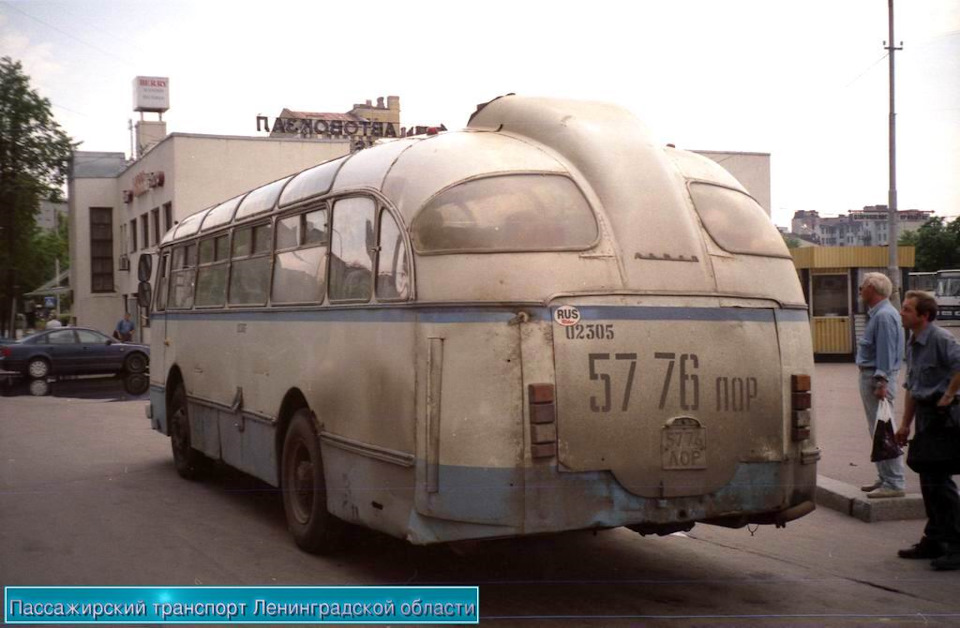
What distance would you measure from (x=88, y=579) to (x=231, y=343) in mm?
3043

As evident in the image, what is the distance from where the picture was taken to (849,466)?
10992 millimetres

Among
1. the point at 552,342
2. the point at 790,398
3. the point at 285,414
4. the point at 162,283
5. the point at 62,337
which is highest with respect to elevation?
the point at 162,283

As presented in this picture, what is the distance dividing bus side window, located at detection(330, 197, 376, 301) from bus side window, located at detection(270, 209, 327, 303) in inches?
8.3

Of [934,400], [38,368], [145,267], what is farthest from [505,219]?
[38,368]

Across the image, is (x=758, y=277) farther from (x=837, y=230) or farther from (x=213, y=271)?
(x=837, y=230)

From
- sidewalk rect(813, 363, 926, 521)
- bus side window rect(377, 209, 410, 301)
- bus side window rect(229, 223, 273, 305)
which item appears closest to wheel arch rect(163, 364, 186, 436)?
bus side window rect(229, 223, 273, 305)

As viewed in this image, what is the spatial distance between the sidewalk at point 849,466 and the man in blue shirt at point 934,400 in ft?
2.41

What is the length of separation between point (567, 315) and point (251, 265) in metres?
4.34

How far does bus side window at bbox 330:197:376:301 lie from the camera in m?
6.77

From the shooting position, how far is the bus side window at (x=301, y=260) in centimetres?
764

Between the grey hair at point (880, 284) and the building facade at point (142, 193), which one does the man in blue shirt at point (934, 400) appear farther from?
the building facade at point (142, 193)

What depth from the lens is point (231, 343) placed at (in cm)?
959

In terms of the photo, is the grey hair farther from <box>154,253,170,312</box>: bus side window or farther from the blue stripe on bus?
<box>154,253,170,312</box>: bus side window

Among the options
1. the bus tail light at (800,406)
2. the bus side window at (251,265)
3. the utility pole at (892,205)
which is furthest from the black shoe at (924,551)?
the utility pole at (892,205)
